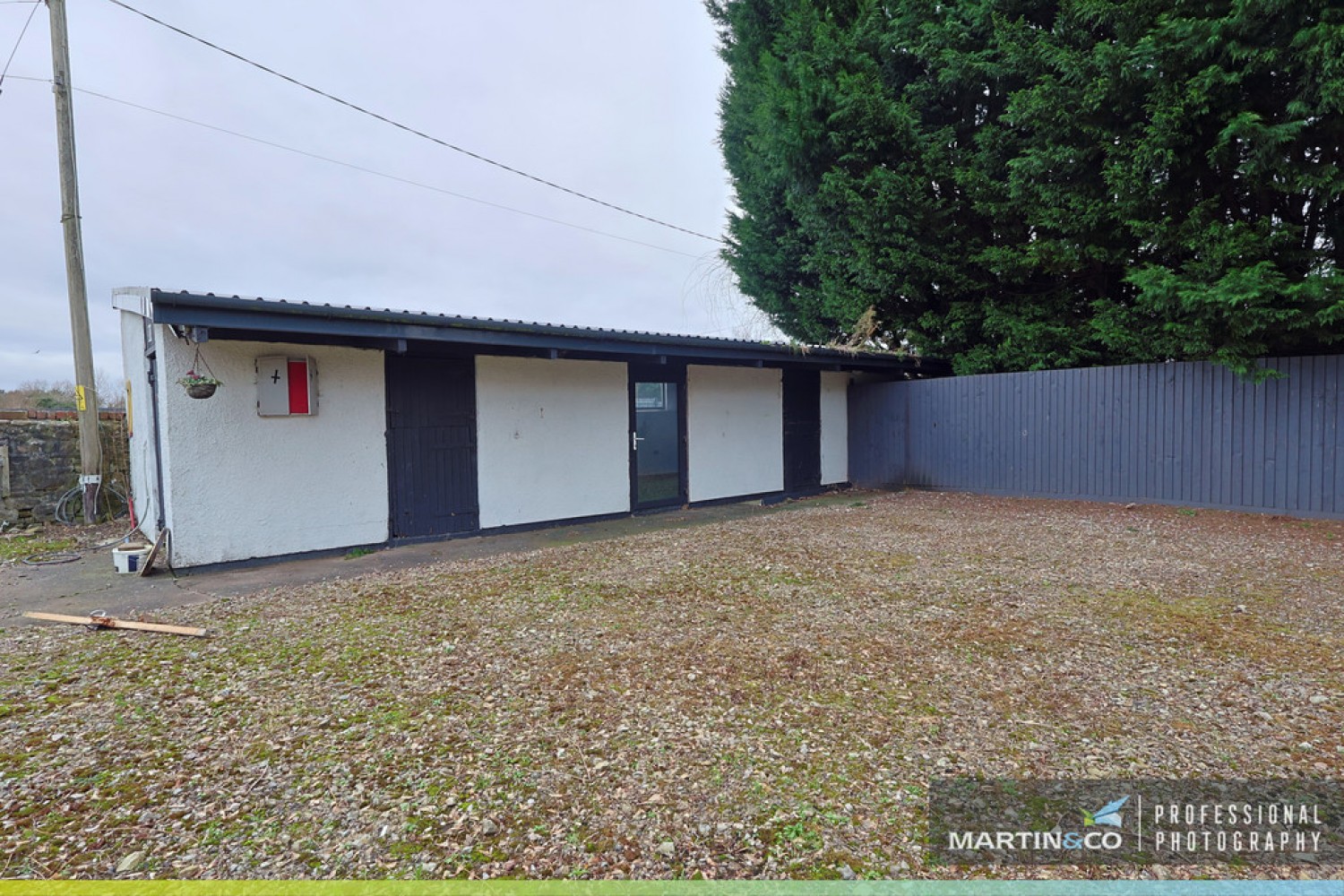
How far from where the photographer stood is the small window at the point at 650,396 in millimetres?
7988

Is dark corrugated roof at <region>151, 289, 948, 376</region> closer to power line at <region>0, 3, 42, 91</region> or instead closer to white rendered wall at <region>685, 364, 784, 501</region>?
white rendered wall at <region>685, 364, 784, 501</region>

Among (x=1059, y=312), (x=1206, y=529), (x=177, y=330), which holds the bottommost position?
(x=1206, y=529)

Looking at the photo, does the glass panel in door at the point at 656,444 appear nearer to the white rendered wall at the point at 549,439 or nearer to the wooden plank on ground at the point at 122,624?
the white rendered wall at the point at 549,439

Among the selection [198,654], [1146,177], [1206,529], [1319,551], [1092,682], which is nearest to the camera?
[1092,682]

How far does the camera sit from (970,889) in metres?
1.54

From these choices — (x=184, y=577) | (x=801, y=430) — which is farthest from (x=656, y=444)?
(x=184, y=577)

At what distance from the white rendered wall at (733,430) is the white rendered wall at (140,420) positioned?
18.4 ft

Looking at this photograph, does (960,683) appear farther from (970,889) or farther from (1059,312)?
(1059,312)

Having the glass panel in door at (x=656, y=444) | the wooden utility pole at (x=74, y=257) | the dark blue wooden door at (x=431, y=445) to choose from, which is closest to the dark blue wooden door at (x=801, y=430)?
the glass panel in door at (x=656, y=444)

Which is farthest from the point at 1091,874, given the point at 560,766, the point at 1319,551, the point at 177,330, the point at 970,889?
the point at 177,330

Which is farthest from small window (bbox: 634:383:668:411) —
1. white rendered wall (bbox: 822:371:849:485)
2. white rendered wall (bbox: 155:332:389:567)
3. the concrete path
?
white rendered wall (bbox: 822:371:849:485)

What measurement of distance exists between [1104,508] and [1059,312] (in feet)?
10.6

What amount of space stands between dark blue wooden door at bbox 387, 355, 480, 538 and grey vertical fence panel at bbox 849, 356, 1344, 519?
660 centimetres

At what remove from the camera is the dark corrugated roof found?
456cm
